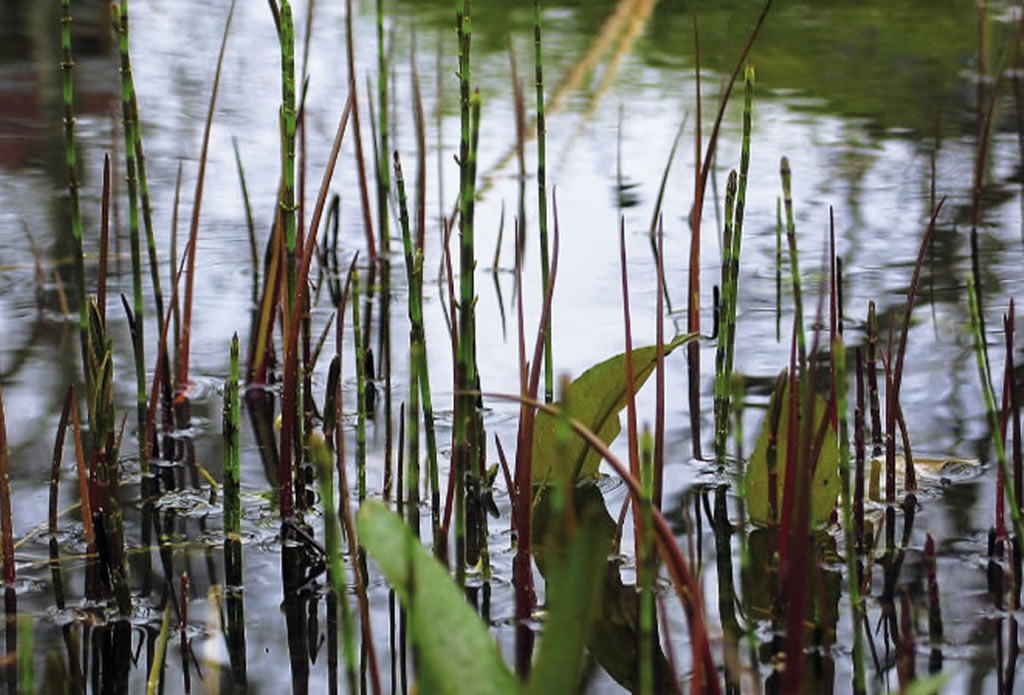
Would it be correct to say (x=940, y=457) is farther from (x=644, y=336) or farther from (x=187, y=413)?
(x=187, y=413)

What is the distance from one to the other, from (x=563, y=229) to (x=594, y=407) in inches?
39.3

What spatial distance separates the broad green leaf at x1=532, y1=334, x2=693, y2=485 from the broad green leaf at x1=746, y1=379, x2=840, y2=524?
11 centimetres

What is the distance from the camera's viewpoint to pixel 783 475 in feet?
3.96

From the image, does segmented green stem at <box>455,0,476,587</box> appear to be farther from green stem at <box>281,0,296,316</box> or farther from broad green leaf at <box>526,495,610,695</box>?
broad green leaf at <box>526,495,610,695</box>

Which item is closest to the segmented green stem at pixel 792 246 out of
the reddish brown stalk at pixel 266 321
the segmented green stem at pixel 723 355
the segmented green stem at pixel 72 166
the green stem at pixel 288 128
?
the segmented green stem at pixel 723 355

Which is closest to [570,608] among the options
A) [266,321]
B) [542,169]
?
[542,169]

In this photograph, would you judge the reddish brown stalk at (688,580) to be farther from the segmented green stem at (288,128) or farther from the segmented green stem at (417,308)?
the segmented green stem at (288,128)

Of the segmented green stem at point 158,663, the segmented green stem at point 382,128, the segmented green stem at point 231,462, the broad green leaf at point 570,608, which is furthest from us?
the segmented green stem at point 382,128

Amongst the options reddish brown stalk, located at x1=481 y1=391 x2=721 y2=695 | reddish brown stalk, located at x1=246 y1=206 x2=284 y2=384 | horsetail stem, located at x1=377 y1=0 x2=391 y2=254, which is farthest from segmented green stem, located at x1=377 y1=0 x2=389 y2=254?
reddish brown stalk, located at x1=481 y1=391 x2=721 y2=695

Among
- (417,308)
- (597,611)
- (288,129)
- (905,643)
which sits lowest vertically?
(597,611)

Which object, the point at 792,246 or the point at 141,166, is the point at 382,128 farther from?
the point at 792,246

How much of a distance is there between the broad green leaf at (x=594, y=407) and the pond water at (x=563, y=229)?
6 centimetres

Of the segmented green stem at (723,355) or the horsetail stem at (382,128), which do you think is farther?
the horsetail stem at (382,128)

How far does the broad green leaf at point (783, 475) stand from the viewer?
1189mm
